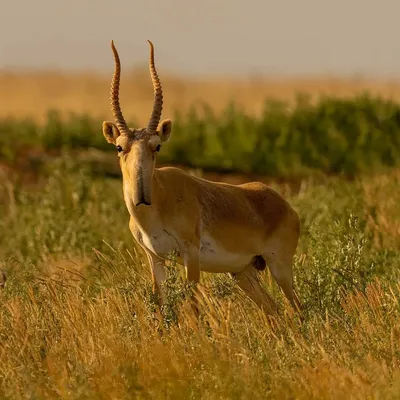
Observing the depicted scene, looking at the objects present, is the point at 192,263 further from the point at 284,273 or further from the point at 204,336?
the point at 204,336

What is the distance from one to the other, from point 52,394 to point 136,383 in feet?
2.34

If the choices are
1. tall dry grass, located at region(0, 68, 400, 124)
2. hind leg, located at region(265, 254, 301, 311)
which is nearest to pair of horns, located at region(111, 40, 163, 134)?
hind leg, located at region(265, 254, 301, 311)

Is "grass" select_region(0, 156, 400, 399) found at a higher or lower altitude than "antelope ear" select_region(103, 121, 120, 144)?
lower

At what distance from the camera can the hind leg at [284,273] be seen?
1179 centimetres

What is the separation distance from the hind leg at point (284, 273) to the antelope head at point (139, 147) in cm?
178

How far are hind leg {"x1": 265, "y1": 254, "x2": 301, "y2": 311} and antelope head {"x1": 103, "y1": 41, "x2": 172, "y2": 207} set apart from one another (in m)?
1.78

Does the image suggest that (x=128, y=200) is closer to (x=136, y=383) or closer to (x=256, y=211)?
(x=256, y=211)

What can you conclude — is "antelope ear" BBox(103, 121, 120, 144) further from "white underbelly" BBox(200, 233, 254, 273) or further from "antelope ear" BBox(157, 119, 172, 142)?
"white underbelly" BBox(200, 233, 254, 273)

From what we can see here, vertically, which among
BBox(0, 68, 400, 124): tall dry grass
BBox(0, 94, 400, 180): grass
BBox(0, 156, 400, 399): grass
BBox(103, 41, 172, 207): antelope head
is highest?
BBox(103, 41, 172, 207): antelope head

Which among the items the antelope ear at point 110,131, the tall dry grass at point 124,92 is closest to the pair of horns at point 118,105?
the antelope ear at point 110,131

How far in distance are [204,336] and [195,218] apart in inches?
89.6

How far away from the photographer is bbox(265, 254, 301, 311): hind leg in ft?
38.7

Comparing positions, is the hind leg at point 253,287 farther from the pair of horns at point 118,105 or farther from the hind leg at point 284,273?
the pair of horns at point 118,105

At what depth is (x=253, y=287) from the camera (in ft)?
39.1
